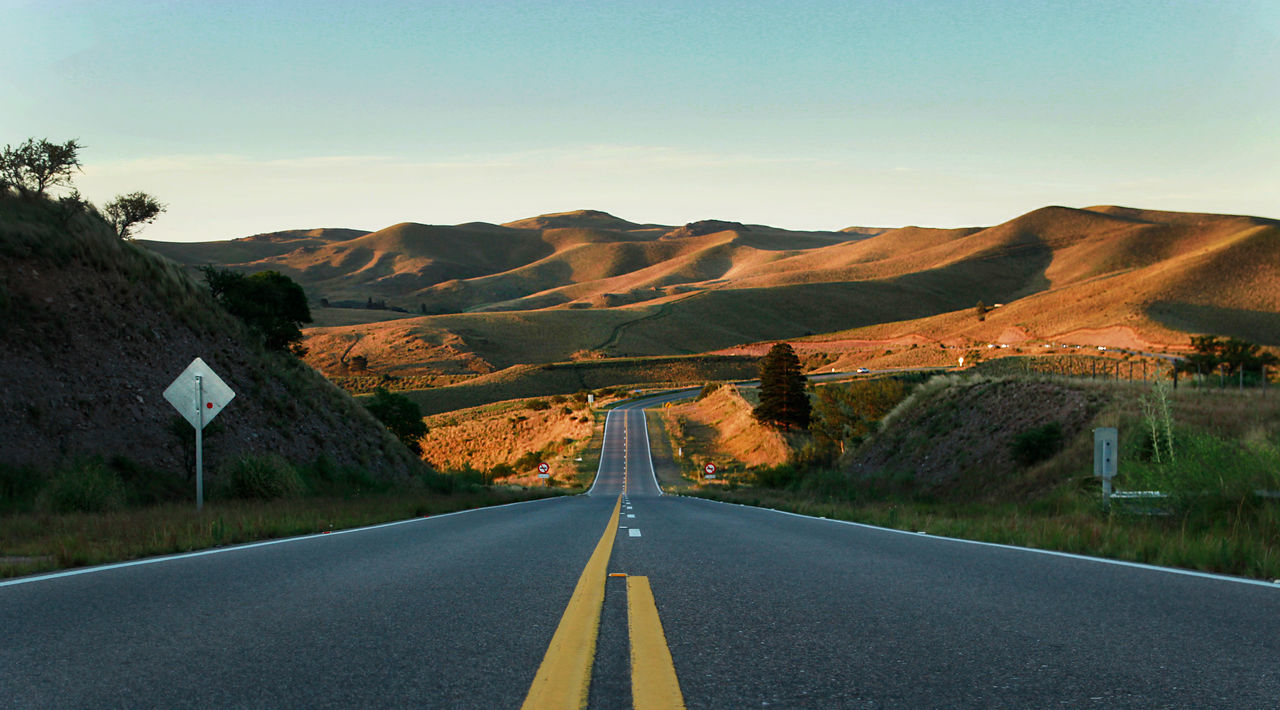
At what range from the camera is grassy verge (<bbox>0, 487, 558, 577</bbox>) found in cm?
995

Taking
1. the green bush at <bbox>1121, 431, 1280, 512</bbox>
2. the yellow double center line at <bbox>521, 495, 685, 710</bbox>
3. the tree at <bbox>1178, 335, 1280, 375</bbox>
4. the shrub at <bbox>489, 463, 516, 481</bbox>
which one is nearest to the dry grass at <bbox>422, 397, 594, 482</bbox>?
the shrub at <bbox>489, 463, 516, 481</bbox>

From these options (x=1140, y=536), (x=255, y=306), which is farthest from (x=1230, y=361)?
(x=255, y=306)

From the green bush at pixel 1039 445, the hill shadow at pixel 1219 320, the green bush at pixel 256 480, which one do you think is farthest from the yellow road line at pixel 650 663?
the hill shadow at pixel 1219 320

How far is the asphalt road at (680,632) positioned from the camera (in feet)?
14.0

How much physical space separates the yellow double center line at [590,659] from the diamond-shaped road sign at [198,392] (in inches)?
497

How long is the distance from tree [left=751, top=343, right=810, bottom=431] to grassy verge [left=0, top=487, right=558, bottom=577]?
60.2 m

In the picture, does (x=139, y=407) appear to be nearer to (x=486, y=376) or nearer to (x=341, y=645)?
(x=341, y=645)

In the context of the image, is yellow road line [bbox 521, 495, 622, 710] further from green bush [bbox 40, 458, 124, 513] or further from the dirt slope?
the dirt slope

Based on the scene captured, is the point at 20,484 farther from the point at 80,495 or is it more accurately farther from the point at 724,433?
the point at 724,433

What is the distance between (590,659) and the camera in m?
4.79

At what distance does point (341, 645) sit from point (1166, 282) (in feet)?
439

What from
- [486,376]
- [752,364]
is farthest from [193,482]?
[752,364]

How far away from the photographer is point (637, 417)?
9781 cm

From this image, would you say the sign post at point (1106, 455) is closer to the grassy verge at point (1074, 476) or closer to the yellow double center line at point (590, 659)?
the grassy verge at point (1074, 476)
